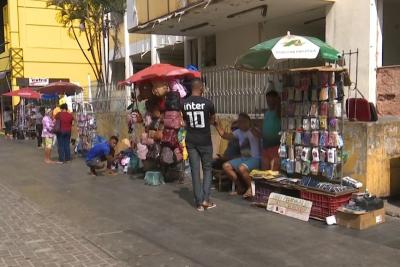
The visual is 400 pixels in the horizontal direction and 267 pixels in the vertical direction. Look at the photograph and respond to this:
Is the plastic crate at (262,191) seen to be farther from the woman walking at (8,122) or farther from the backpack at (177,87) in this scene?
the woman walking at (8,122)

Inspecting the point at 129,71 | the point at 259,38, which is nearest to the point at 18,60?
the point at 129,71

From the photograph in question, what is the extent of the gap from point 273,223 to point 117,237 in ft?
6.85

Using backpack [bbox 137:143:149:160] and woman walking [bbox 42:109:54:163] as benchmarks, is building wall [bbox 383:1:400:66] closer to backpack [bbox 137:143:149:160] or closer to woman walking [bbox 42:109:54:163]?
backpack [bbox 137:143:149:160]

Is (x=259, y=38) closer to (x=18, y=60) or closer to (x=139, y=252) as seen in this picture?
(x=139, y=252)

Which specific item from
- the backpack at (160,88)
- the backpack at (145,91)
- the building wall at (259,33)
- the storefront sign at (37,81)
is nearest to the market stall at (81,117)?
the building wall at (259,33)

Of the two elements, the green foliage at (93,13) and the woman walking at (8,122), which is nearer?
the green foliage at (93,13)

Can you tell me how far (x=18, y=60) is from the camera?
2861cm

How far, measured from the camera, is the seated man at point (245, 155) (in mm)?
8539

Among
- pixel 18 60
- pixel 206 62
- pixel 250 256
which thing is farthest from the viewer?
pixel 18 60

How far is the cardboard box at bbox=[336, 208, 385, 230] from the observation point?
6.60 m

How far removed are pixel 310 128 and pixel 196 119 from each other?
1.70 meters

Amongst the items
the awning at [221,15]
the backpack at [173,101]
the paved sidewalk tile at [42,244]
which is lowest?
the paved sidewalk tile at [42,244]

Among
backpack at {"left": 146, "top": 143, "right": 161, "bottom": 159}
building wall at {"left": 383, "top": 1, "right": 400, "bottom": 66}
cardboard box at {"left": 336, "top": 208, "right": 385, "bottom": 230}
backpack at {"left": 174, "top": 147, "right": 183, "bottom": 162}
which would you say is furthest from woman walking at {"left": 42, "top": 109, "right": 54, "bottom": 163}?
cardboard box at {"left": 336, "top": 208, "right": 385, "bottom": 230}

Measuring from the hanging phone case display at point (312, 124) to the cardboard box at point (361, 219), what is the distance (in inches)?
30.2
